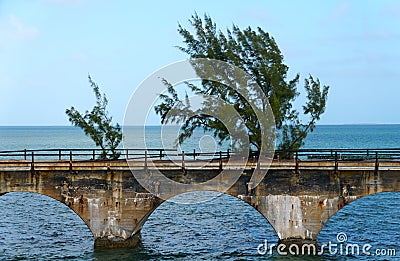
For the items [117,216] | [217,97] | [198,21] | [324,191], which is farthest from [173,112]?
[324,191]

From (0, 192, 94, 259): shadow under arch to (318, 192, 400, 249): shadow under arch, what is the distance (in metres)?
15.5

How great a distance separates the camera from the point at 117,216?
3020 cm

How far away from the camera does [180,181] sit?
30125 millimetres

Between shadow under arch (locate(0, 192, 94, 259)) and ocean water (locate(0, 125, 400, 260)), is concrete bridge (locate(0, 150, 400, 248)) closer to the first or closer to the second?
ocean water (locate(0, 125, 400, 260))

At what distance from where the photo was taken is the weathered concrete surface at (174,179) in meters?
29.5

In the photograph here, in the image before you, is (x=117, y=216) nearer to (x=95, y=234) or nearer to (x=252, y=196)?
(x=95, y=234)

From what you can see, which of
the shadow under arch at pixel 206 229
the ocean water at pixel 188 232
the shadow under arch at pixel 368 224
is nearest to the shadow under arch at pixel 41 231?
the ocean water at pixel 188 232

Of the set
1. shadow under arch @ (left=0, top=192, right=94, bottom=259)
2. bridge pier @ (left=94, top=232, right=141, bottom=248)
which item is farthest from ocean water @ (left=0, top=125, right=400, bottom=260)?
bridge pier @ (left=94, top=232, right=141, bottom=248)

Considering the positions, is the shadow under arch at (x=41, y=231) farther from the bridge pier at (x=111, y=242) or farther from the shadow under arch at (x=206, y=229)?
the shadow under arch at (x=206, y=229)

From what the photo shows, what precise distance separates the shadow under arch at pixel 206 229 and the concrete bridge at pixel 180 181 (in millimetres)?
2983

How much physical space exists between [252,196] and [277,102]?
881 cm

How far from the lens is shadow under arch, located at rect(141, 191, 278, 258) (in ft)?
106

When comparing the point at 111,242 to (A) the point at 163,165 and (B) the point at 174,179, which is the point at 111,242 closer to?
(B) the point at 174,179

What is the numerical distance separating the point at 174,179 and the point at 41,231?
493 inches
